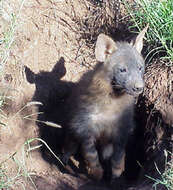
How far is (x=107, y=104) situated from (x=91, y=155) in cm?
75

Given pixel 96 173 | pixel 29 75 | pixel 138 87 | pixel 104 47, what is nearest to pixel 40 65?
pixel 29 75

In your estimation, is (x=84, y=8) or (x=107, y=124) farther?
(x=84, y=8)

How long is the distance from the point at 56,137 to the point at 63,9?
6.94 ft

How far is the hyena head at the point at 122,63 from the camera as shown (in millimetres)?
4379

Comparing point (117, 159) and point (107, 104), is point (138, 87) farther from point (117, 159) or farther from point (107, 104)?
point (117, 159)

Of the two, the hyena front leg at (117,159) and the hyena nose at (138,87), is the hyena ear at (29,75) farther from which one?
the hyena nose at (138,87)

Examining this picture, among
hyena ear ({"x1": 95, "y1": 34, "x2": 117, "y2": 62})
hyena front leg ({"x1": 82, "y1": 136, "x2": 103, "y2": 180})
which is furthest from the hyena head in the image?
hyena front leg ({"x1": 82, "y1": 136, "x2": 103, "y2": 180})

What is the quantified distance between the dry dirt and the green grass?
37.7 inches

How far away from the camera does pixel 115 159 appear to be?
16.8ft

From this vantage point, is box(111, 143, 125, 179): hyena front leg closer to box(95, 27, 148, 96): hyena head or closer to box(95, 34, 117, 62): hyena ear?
box(95, 27, 148, 96): hyena head

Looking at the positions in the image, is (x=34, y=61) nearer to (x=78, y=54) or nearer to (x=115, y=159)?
(x=78, y=54)

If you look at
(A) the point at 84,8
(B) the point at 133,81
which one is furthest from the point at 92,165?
(A) the point at 84,8

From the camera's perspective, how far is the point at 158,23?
5.07 meters

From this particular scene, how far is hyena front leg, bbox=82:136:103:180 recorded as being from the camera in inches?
194
